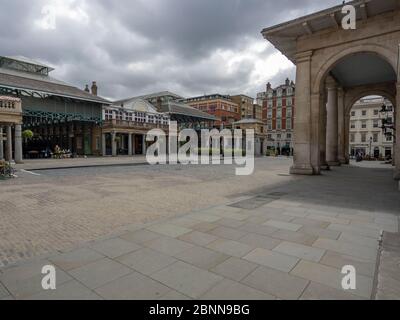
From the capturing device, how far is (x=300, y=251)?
13.2ft

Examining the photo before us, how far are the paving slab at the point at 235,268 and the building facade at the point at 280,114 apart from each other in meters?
69.9

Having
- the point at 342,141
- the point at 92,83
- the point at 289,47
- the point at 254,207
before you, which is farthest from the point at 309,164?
the point at 92,83

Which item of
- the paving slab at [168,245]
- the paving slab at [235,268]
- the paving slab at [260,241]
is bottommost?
the paving slab at [235,268]

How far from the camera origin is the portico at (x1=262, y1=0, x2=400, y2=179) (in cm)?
1288

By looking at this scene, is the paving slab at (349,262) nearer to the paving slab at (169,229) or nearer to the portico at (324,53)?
the paving slab at (169,229)

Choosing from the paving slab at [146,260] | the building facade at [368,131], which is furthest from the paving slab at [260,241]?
the building facade at [368,131]

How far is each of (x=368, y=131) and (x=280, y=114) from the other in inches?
899

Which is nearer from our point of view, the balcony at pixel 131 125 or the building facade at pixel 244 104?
the balcony at pixel 131 125

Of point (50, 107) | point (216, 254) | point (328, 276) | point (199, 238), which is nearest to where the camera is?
point (328, 276)

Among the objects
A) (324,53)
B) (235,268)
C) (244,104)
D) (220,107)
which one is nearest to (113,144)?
(324,53)

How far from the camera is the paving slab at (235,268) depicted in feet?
10.7

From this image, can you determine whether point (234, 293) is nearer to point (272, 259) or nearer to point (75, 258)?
point (272, 259)

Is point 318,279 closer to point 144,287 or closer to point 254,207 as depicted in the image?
point 144,287

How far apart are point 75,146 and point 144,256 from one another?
45909 mm
